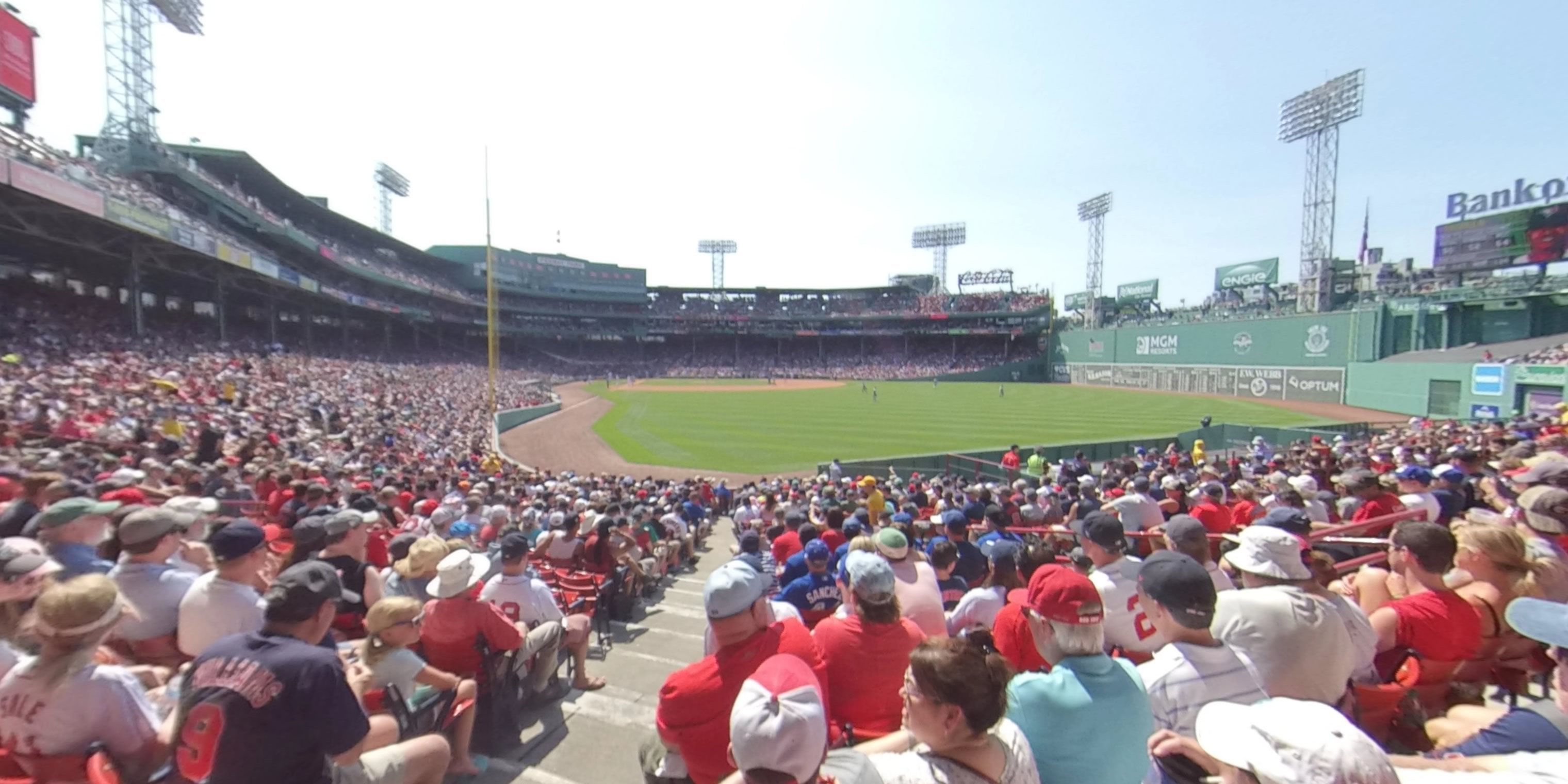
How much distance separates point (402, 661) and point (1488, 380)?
44847 millimetres

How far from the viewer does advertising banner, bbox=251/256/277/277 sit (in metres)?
33.0

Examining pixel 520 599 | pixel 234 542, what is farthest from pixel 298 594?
pixel 520 599

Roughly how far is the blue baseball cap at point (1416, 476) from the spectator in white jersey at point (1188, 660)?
882cm

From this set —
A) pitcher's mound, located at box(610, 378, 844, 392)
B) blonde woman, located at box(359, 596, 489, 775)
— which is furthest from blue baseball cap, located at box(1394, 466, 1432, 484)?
pitcher's mound, located at box(610, 378, 844, 392)

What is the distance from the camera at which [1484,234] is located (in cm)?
4103

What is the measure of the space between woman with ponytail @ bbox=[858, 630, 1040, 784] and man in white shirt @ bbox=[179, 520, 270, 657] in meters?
3.54

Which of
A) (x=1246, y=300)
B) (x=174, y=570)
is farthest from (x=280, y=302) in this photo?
(x=1246, y=300)

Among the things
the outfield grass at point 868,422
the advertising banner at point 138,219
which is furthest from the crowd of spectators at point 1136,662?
the advertising banner at point 138,219

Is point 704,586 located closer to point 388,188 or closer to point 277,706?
point 277,706

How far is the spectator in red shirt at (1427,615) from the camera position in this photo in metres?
3.28

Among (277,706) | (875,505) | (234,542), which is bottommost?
(875,505)

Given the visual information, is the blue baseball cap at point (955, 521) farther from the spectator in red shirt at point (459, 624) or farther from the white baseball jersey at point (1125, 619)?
the spectator in red shirt at point (459, 624)

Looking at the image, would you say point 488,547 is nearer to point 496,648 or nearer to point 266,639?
point 496,648

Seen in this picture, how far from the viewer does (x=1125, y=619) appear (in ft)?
13.5
